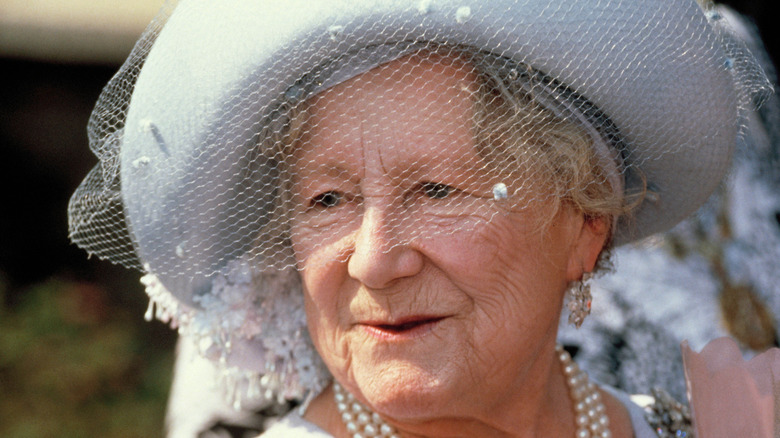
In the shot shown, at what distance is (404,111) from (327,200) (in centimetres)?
27

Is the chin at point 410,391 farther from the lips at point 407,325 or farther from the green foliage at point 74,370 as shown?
the green foliage at point 74,370

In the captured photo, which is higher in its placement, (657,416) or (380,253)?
(380,253)

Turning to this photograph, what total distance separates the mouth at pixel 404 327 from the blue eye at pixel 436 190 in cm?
25

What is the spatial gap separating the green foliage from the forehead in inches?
127

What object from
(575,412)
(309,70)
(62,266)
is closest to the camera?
(309,70)

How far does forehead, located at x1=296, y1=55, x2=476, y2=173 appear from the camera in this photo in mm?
1579

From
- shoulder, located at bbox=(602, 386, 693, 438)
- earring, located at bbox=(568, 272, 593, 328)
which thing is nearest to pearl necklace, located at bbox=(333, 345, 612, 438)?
shoulder, located at bbox=(602, 386, 693, 438)

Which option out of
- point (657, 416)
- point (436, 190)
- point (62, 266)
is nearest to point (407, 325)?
point (436, 190)

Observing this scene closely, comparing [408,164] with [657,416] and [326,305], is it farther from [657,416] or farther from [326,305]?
[657,416]

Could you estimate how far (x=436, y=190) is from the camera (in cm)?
166

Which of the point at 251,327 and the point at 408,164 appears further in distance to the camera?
the point at 251,327

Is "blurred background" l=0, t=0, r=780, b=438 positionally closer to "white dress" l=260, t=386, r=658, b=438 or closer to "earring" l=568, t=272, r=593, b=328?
"white dress" l=260, t=386, r=658, b=438

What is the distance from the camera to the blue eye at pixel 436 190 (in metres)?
1.65

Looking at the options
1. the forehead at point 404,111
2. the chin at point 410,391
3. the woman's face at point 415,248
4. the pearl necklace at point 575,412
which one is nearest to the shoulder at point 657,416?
the pearl necklace at point 575,412
